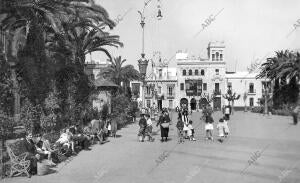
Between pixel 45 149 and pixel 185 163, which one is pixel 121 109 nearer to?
pixel 45 149

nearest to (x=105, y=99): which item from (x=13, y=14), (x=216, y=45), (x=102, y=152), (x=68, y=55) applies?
(x=68, y=55)

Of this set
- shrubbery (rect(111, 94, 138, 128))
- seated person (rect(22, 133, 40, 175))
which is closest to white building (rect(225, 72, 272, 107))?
shrubbery (rect(111, 94, 138, 128))

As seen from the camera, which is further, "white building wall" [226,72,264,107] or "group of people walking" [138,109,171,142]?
"white building wall" [226,72,264,107]

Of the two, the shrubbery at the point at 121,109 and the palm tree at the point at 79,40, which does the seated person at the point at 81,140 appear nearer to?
the palm tree at the point at 79,40

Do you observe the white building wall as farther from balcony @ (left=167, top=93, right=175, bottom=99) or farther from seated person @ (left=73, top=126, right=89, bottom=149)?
seated person @ (left=73, top=126, right=89, bottom=149)

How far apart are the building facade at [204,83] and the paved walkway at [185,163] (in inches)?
2763

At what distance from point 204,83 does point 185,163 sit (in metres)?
77.8

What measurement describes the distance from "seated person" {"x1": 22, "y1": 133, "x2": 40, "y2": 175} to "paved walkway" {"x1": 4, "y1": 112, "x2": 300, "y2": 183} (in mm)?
553

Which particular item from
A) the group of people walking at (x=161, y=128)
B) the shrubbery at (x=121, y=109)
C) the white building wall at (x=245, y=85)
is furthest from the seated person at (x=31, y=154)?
the white building wall at (x=245, y=85)

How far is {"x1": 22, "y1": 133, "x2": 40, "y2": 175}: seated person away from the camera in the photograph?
1273cm

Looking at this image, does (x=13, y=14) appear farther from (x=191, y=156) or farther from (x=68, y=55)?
(x=191, y=156)

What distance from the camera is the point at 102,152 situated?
17734mm

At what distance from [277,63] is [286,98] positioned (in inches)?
190

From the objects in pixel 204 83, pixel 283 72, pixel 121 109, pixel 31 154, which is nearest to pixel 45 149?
pixel 31 154
